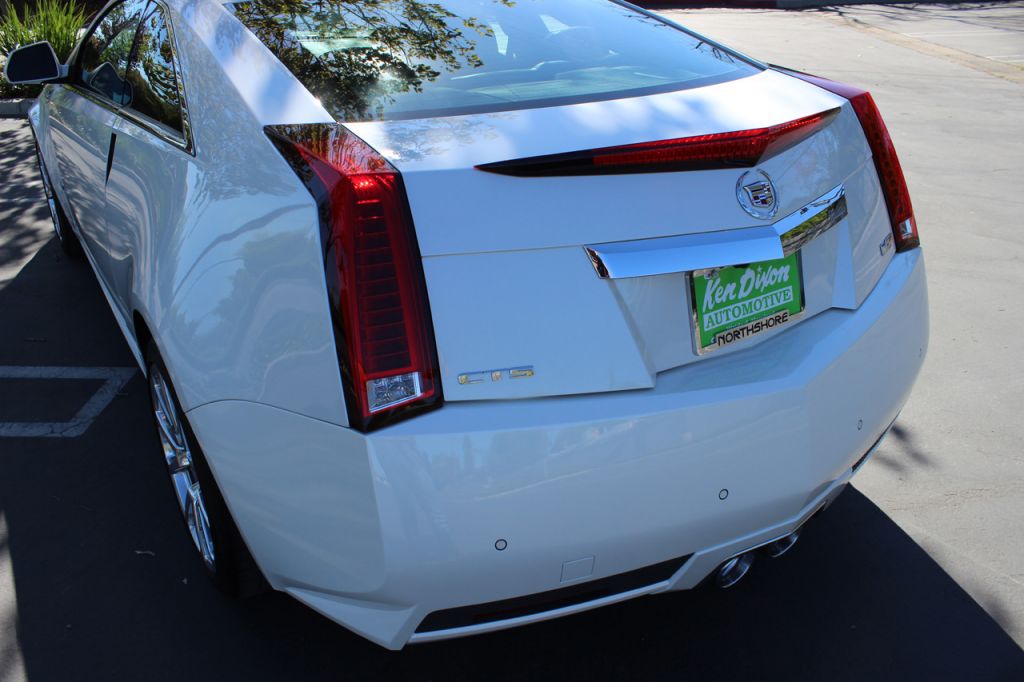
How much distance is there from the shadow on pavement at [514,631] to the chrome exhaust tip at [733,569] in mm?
217

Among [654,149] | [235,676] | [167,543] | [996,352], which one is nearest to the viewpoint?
[654,149]

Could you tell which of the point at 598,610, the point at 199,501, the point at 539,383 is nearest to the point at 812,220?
the point at 539,383

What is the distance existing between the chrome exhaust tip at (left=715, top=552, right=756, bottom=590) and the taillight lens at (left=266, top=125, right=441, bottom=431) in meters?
0.96

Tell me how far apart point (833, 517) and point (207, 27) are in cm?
247

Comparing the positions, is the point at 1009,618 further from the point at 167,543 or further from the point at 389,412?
the point at 167,543

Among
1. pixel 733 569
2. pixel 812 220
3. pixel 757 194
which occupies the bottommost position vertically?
pixel 733 569

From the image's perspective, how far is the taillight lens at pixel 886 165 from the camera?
100 inches

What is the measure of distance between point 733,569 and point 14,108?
9305 millimetres

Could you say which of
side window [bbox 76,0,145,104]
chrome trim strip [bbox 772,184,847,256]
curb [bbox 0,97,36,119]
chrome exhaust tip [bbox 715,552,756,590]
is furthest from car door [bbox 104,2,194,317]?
curb [bbox 0,97,36,119]

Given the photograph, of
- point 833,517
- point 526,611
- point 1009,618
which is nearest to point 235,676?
point 526,611

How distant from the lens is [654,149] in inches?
79.4

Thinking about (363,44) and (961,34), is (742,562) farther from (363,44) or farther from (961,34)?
(961,34)

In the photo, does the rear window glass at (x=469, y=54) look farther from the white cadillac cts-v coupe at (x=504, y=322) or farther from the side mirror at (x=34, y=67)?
the side mirror at (x=34, y=67)

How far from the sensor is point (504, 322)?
186cm
